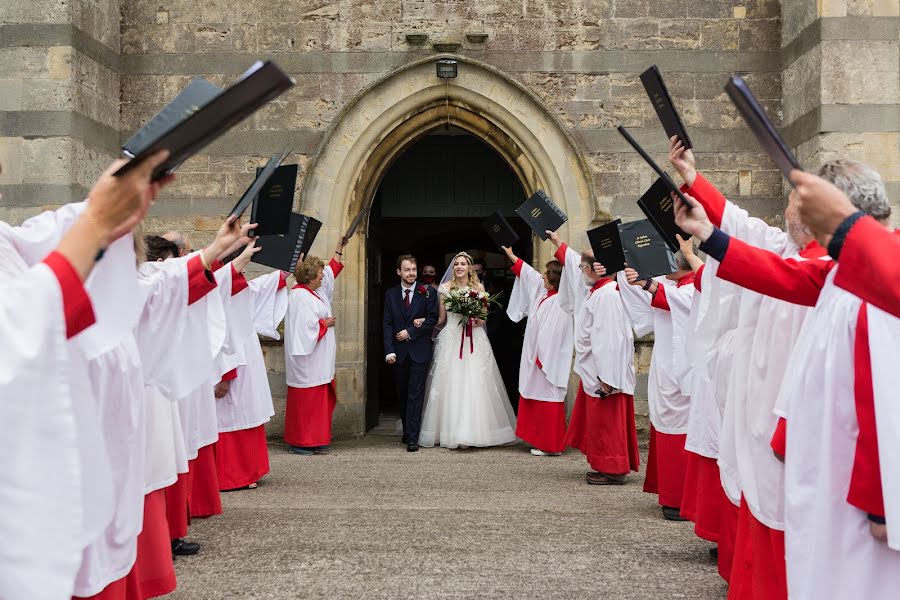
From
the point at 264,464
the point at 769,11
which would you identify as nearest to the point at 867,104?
the point at 769,11

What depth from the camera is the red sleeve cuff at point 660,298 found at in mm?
6016

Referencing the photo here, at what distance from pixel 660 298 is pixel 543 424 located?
3227mm

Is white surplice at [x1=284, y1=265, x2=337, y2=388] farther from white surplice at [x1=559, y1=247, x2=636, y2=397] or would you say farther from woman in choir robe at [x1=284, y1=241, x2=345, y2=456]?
white surplice at [x1=559, y1=247, x2=636, y2=397]

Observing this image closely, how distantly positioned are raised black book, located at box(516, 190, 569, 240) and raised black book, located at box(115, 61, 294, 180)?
575 centimetres

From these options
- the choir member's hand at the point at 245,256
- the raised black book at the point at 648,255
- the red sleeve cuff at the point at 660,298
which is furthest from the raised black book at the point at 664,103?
the red sleeve cuff at the point at 660,298

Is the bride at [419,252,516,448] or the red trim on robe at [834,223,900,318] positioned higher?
the red trim on robe at [834,223,900,318]

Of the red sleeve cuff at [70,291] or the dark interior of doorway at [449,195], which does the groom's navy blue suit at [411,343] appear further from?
the red sleeve cuff at [70,291]

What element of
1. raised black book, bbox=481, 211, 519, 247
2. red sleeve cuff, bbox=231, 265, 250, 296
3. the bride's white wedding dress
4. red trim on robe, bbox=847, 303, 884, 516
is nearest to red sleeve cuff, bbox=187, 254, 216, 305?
red sleeve cuff, bbox=231, 265, 250, 296

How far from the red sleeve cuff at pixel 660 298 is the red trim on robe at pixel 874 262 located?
3.91m

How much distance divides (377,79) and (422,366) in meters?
3.14

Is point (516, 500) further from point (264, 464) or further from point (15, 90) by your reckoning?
point (15, 90)

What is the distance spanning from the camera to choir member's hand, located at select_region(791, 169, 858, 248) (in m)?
2.08

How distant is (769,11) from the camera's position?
30.6ft

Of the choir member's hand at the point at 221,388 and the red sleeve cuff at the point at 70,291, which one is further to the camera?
the choir member's hand at the point at 221,388
